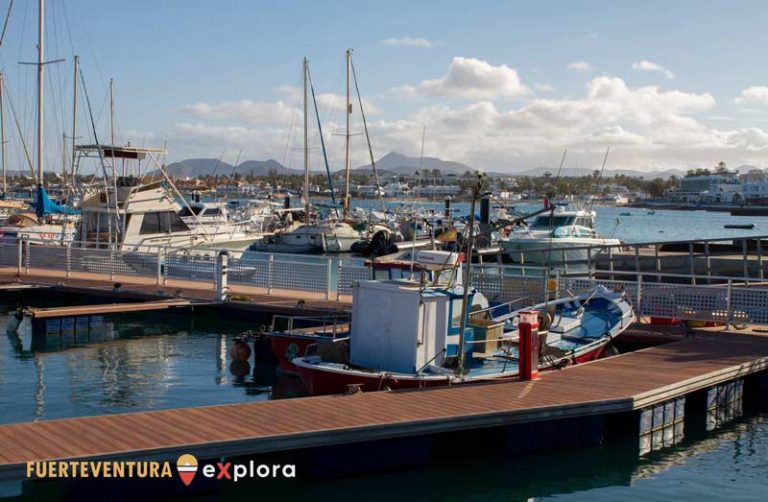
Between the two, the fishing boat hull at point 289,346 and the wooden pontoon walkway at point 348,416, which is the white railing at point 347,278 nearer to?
the fishing boat hull at point 289,346

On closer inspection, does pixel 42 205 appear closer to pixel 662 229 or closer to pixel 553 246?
Answer: pixel 553 246

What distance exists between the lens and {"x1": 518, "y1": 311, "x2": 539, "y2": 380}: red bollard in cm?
1391

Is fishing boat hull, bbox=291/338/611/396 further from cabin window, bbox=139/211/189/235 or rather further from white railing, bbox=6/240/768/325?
cabin window, bbox=139/211/189/235

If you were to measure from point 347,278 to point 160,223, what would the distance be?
12.7 metres

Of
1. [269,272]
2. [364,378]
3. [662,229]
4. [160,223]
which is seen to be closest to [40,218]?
[160,223]

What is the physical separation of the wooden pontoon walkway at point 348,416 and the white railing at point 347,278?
3236 millimetres

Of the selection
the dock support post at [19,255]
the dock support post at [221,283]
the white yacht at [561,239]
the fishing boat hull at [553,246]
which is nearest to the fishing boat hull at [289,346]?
the dock support post at [221,283]

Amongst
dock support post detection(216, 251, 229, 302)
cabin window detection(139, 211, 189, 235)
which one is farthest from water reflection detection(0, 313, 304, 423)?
cabin window detection(139, 211, 189, 235)

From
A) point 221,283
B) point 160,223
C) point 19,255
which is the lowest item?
point 221,283

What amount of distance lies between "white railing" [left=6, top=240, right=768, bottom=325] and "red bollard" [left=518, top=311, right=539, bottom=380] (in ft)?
9.72

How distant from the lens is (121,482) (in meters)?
10.1

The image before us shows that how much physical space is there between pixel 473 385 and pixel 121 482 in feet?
18.9

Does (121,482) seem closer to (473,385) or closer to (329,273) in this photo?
(473,385)

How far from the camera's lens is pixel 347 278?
2492 cm
